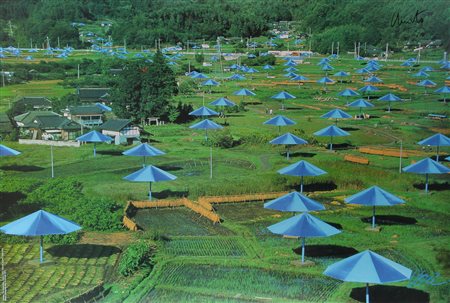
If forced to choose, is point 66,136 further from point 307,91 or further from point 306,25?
point 306,25

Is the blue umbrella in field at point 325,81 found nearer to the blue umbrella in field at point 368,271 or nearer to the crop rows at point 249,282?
the crop rows at point 249,282

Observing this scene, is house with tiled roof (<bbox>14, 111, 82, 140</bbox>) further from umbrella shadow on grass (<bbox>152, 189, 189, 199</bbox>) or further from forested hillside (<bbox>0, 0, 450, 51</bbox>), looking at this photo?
umbrella shadow on grass (<bbox>152, 189, 189, 199</bbox>)

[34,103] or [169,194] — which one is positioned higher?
[34,103]

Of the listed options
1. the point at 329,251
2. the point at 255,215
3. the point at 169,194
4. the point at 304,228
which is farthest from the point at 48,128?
the point at 304,228

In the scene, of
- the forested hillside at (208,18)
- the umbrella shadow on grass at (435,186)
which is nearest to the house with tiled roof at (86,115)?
the forested hillside at (208,18)

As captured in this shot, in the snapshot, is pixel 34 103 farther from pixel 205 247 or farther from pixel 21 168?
pixel 205 247
